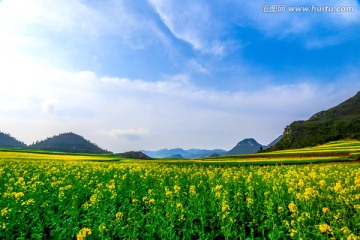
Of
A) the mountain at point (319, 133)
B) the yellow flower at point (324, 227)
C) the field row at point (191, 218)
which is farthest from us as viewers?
the mountain at point (319, 133)

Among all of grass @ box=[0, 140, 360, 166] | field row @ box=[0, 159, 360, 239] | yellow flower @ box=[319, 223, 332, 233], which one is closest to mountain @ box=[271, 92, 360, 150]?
grass @ box=[0, 140, 360, 166]

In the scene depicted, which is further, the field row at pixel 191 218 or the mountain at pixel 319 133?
the mountain at pixel 319 133

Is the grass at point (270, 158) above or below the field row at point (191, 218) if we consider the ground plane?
above

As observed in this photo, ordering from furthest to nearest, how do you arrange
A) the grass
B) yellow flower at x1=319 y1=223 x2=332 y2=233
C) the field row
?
the grass
the field row
yellow flower at x1=319 y1=223 x2=332 y2=233

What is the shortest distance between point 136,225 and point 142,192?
18.5 feet

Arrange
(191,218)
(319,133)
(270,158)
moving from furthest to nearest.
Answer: (319,133)
(270,158)
(191,218)

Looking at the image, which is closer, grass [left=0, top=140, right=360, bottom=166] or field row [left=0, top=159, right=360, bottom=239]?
field row [left=0, top=159, right=360, bottom=239]

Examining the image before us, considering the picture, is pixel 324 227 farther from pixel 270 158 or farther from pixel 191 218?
pixel 270 158

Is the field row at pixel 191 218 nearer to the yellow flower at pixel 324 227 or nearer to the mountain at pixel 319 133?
the yellow flower at pixel 324 227

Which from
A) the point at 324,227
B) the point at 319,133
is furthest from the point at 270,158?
the point at 319,133

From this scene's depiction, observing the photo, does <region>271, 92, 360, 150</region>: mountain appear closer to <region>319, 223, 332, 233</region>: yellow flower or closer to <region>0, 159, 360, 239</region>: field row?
<region>0, 159, 360, 239</region>: field row

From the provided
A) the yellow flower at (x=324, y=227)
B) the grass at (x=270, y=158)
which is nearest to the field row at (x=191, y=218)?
the yellow flower at (x=324, y=227)

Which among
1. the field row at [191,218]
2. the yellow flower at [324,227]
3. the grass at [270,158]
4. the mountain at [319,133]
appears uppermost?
the mountain at [319,133]

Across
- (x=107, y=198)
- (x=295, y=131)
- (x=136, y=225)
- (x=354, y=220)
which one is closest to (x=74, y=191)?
(x=107, y=198)
